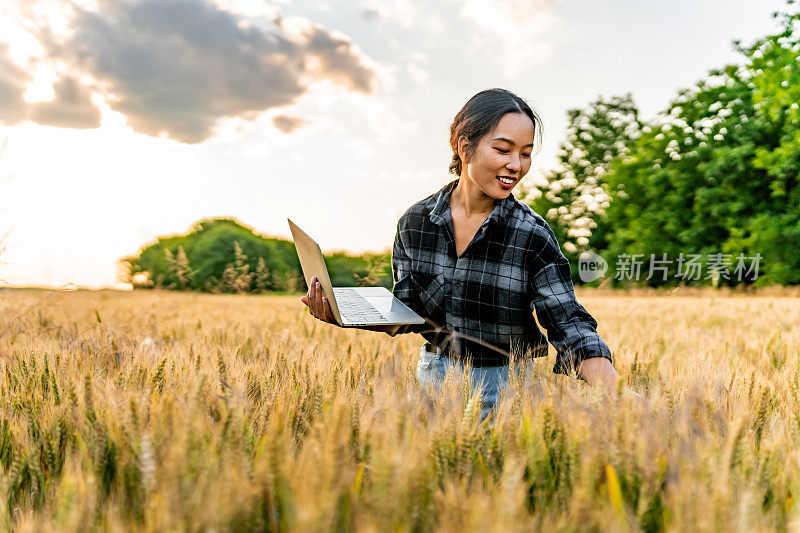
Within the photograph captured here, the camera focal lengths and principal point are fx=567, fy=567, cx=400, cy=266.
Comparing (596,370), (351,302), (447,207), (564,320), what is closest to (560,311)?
(564,320)

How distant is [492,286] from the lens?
91.0 inches

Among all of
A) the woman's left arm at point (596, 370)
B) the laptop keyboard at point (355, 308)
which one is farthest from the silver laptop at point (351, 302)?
the woman's left arm at point (596, 370)

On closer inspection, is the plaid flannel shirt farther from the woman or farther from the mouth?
the mouth

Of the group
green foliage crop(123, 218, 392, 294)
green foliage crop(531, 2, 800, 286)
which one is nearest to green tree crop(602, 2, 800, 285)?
green foliage crop(531, 2, 800, 286)

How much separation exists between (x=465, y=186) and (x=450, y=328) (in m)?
0.61

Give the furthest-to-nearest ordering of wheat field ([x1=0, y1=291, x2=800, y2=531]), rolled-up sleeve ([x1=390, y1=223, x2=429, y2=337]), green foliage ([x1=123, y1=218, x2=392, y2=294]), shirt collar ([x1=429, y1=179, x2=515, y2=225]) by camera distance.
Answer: green foliage ([x1=123, y1=218, x2=392, y2=294]), rolled-up sleeve ([x1=390, y1=223, x2=429, y2=337]), shirt collar ([x1=429, y1=179, x2=515, y2=225]), wheat field ([x1=0, y1=291, x2=800, y2=531])

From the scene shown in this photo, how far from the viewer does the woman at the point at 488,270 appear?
208 cm

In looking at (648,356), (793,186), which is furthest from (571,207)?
(648,356)

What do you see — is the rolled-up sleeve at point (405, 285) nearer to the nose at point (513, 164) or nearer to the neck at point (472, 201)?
the neck at point (472, 201)

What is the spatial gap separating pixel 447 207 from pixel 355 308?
66 cm

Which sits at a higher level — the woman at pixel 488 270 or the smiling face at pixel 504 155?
the smiling face at pixel 504 155

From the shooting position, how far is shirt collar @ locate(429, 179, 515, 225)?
2.28 m

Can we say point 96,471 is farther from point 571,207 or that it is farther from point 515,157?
point 571,207

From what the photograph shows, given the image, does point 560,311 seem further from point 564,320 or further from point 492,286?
point 492,286
